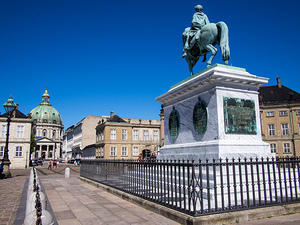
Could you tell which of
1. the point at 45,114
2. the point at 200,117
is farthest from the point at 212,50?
the point at 45,114

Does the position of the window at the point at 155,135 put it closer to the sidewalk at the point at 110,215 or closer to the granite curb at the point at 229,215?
the sidewalk at the point at 110,215

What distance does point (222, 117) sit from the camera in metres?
7.48

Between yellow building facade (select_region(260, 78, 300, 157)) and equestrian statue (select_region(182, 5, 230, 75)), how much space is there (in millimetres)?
35931

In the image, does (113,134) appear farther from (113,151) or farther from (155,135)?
(155,135)

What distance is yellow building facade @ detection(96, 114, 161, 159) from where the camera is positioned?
5231 centimetres

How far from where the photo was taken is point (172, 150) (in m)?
9.35

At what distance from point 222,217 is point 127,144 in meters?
49.8

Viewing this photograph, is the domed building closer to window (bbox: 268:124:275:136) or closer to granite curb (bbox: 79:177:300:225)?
window (bbox: 268:124:275:136)

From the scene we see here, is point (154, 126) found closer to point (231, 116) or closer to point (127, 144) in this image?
point (127, 144)

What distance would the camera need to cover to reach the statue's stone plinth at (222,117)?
730cm

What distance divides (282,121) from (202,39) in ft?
124

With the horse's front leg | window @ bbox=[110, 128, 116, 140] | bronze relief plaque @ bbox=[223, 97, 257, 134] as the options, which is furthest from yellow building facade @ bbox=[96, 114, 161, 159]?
bronze relief plaque @ bbox=[223, 97, 257, 134]

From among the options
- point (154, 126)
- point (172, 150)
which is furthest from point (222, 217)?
point (154, 126)

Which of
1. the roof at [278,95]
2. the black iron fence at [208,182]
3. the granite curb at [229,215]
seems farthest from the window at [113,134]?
the granite curb at [229,215]
